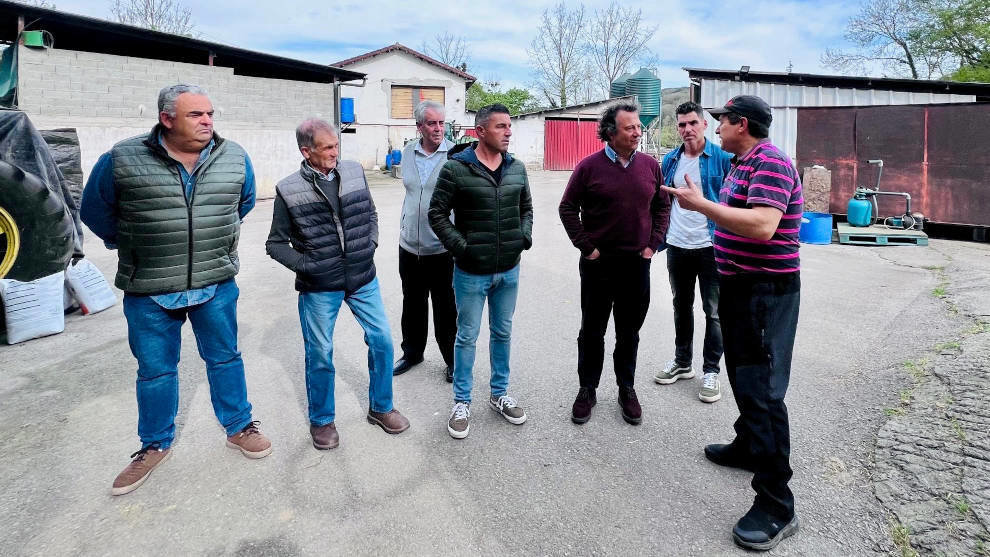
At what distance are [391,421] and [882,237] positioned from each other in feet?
33.4

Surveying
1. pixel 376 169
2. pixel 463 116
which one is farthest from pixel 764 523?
pixel 463 116

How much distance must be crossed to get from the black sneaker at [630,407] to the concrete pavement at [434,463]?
0.18ft

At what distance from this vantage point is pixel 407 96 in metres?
31.0

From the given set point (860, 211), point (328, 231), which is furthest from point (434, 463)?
point (860, 211)

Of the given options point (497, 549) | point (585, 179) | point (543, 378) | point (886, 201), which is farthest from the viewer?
point (886, 201)

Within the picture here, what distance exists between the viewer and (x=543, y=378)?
14.7 feet

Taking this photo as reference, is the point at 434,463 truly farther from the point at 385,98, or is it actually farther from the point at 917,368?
the point at 385,98

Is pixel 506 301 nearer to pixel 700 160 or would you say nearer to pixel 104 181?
pixel 700 160

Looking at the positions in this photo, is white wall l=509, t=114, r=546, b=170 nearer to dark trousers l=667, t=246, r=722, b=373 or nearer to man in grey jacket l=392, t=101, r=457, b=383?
man in grey jacket l=392, t=101, r=457, b=383

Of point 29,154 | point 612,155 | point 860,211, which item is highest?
point 29,154

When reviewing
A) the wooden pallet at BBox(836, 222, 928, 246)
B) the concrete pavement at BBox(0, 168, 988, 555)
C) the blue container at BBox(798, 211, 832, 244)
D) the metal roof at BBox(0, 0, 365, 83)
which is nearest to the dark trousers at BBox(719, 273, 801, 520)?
the concrete pavement at BBox(0, 168, 988, 555)

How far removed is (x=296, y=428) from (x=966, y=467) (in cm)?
363

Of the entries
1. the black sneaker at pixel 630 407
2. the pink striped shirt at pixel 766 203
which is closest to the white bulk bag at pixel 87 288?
the black sneaker at pixel 630 407

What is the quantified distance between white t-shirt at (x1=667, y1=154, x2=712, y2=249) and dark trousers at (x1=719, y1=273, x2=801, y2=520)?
1453 mm
